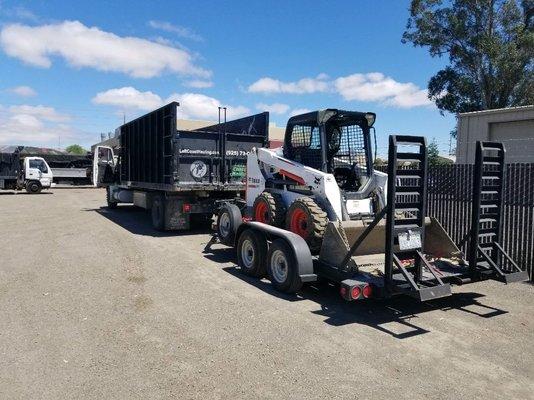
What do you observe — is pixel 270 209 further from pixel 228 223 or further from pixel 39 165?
pixel 39 165

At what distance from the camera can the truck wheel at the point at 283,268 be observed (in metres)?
6.31

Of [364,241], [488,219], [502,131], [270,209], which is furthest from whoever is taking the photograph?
[502,131]

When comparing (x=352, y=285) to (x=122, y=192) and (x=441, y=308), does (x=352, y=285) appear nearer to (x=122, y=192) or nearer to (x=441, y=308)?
(x=441, y=308)

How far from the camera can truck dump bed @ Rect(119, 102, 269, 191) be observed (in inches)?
457

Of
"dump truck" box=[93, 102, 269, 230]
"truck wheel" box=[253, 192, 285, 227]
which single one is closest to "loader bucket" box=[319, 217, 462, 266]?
"truck wheel" box=[253, 192, 285, 227]

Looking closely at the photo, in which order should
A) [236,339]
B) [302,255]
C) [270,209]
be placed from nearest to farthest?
[236,339] → [302,255] → [270,209]

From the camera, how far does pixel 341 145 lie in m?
7.88

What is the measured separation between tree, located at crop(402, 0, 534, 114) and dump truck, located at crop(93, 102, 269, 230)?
69.9ft

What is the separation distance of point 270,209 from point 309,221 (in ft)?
3.95

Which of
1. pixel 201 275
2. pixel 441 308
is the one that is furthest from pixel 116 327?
pixel 441 308

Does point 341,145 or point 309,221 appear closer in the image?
point 309,221

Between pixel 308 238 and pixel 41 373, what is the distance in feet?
13.0

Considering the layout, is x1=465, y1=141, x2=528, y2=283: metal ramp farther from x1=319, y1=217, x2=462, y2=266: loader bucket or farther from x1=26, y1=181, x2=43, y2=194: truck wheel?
x1=26, y1=181, x2=43, y2=194: truck wheel

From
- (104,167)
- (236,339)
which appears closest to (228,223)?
(236,339)
